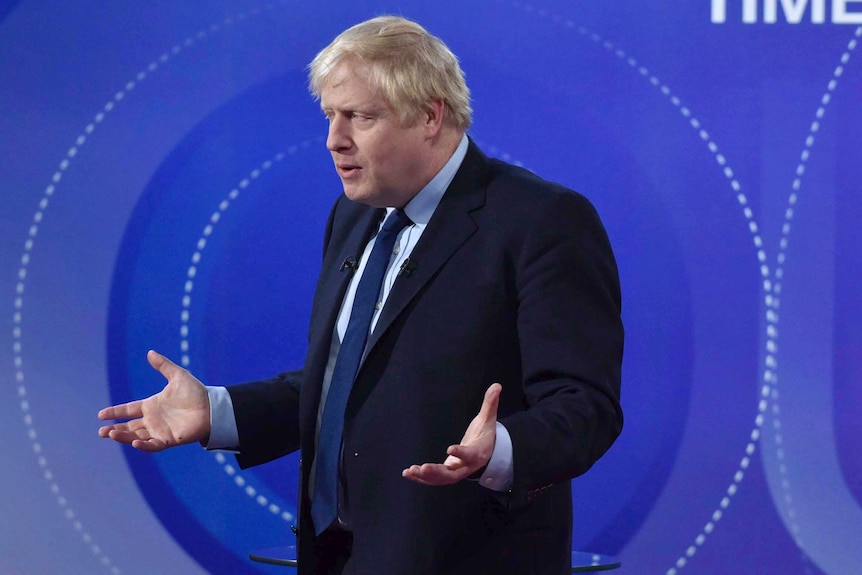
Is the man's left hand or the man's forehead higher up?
the man's forehead

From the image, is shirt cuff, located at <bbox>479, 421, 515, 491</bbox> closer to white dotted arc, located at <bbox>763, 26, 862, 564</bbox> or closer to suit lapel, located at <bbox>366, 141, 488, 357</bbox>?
suit lapel, located at <bbox>366, 141, 488, 357</bbox>

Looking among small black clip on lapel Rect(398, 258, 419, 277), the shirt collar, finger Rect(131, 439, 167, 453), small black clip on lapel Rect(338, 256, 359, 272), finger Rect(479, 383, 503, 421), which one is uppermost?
the shirt collar

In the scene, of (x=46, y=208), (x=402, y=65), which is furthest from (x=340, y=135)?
(x=46, y=208)

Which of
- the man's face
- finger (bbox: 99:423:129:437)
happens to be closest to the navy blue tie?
the man's face

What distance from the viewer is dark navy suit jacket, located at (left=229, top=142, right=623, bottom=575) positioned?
1681mm

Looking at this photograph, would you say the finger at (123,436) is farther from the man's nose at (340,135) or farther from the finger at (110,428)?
the man's nose at (340,135)

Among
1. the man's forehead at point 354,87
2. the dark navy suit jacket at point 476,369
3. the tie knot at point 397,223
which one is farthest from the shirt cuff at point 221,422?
the man's forehead at point 354,87

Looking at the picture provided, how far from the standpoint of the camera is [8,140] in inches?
→ 127

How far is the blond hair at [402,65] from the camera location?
184 cm

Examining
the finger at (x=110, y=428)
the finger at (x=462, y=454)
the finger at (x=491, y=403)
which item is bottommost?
the finger at (x=462, y=454)

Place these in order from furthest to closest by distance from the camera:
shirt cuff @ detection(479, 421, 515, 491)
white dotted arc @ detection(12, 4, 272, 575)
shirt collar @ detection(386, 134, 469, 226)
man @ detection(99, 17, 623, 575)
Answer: white dotted arc @ detection(12, 4, 272, 575) → shirt collar @ detection(386, 134, 469, 226) → man @ detection(99, 17, 623, 575) → shirt cuff @ detection(479, 421, 515, 491)

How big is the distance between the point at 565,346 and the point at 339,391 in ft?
1.28

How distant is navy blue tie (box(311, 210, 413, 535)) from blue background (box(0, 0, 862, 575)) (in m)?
1.45

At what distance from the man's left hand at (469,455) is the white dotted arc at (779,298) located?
1982 millimetres
